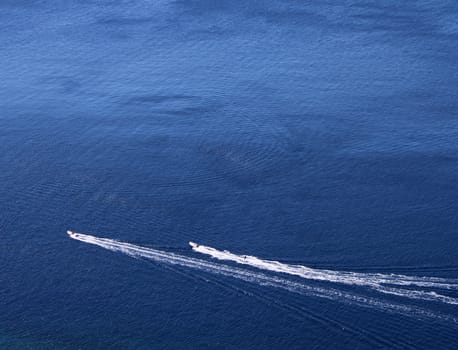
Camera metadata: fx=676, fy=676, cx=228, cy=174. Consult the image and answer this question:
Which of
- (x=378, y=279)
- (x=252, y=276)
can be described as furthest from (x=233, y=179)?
(x=378, y=279)

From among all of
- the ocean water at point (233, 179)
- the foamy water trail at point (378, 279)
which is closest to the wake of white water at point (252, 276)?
the ocean water at point (233, 179)

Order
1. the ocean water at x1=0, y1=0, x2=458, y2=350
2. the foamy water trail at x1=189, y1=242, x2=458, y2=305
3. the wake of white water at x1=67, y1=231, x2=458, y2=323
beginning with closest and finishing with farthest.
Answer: the wake of white water at x1=67, y1=231, x2=458, y2=323
the ocean water at x1=0, y1=0, x2=458, y2=350
the foamy water trail at x1=189, y1=242, x2=458, y2=305

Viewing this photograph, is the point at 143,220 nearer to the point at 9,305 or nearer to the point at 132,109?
the point at 9,305

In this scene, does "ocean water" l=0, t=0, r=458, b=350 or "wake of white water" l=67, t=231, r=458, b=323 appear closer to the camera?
"wake of white water" l=67, t=231, r=458, b=323

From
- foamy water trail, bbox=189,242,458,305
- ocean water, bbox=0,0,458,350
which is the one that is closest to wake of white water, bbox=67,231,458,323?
ocean water, bbox=0,0,458,350

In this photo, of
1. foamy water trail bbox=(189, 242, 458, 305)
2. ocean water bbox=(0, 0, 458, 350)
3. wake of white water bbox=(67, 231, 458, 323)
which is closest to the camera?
wake of white water bbox=(67, 231, 458, 323)

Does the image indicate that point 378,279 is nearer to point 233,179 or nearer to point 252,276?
point 252,276

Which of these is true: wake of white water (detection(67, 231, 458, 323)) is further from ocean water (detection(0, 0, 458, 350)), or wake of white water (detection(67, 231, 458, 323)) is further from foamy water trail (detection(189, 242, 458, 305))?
foamy water trail (detection(189, 242, 458, 305))
